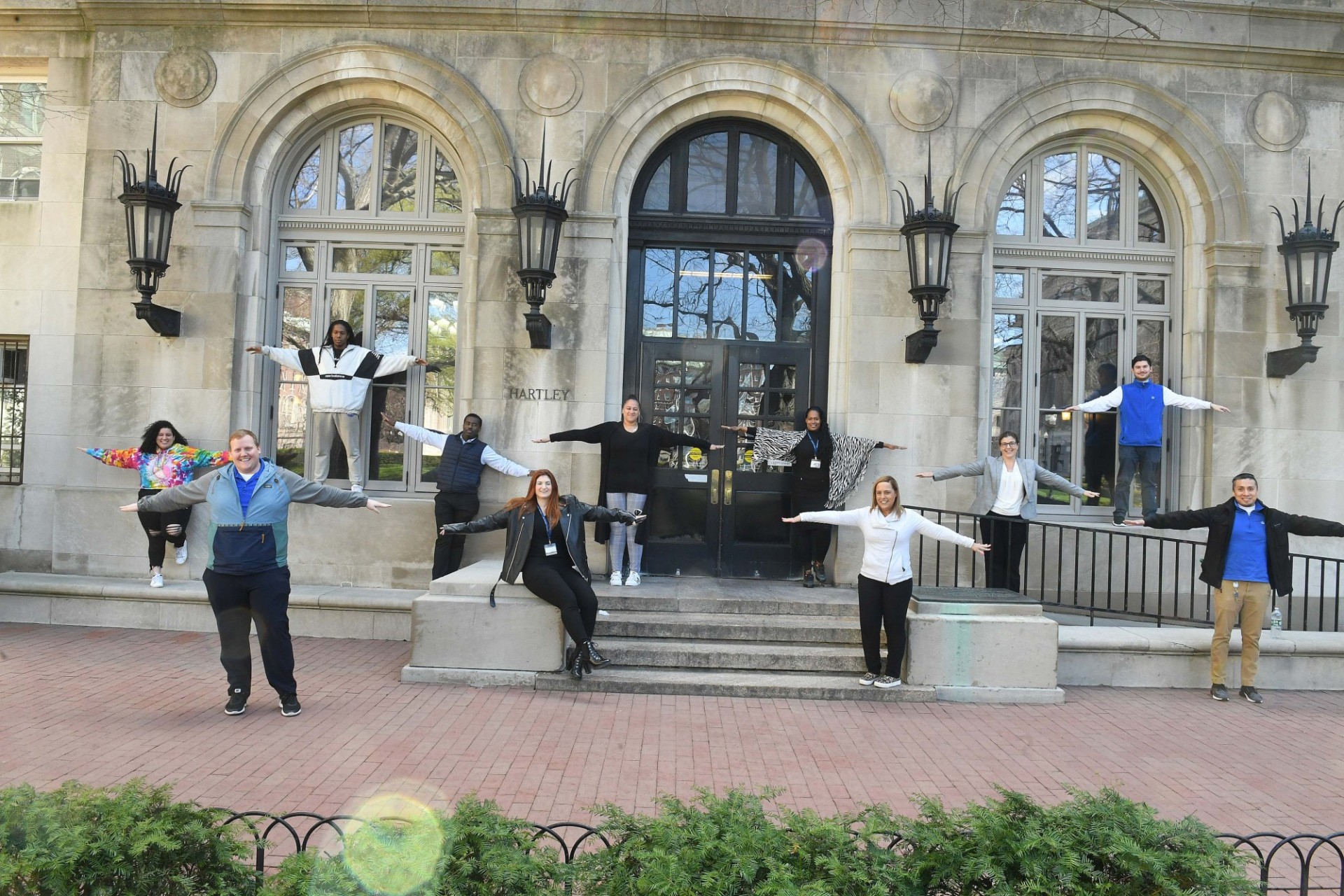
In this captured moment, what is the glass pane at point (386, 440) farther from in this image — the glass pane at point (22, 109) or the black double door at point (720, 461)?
the glass pane at point (22, 109)

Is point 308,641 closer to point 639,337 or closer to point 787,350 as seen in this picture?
point 639,337

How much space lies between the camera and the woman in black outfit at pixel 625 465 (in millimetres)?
9555

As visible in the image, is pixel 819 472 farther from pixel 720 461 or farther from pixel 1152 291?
pixel 1152 291

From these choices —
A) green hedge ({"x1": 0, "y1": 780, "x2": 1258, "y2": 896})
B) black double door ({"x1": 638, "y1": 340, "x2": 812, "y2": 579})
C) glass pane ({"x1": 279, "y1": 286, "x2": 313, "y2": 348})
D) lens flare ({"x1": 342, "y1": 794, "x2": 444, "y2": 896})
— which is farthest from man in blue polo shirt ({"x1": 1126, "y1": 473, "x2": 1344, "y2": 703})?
glass pane ({"x1": 279, "y1": 286, "x2": 313, "y2": 348})

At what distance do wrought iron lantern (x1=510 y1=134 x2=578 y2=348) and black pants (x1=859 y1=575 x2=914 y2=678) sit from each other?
4.57 m

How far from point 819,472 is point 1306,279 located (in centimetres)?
592

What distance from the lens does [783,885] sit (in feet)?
10.2

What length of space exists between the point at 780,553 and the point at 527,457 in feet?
10.3

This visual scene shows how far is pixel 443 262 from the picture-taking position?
11.0m

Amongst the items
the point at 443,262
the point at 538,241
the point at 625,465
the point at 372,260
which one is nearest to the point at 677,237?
the point at 538,241

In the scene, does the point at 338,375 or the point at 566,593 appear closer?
the point at 566,593

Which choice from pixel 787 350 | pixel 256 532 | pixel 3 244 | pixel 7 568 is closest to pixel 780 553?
pixel 787 350

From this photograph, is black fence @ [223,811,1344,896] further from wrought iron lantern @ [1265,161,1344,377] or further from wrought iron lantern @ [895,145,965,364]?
wrought iron lantern @ [1265,161,1344,377]

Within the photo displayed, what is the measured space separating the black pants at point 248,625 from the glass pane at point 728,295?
5871mm
